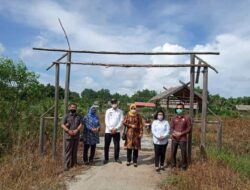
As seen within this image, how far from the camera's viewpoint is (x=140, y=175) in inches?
325

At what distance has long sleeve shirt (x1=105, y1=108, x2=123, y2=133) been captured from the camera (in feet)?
30.5

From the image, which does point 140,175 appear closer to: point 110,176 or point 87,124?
point 110,176

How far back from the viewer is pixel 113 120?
9336 mm

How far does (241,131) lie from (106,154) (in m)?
7.29

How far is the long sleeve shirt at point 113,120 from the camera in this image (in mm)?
9297

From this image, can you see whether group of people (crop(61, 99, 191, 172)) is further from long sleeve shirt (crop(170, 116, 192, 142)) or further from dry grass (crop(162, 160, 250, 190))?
dry grass (crop(162, 160, 250, 190))

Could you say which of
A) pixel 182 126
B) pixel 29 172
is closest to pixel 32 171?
pixel 29 172

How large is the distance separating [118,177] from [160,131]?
1641 mm

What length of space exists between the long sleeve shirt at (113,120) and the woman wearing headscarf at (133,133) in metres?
0.16

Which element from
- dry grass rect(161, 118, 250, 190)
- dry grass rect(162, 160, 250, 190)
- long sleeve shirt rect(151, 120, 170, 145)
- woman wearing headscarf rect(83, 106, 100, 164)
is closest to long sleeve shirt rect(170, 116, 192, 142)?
long sleeve shirt rect(151, 120, 170, 145)

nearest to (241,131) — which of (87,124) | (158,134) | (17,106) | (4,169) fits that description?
(158,134)

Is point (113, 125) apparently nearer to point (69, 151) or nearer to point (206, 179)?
point (69, 151)

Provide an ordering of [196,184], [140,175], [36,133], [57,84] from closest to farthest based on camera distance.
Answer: [196,184]
[140,175]
[57,84]
[36,133]

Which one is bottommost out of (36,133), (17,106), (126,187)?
(126,187)
